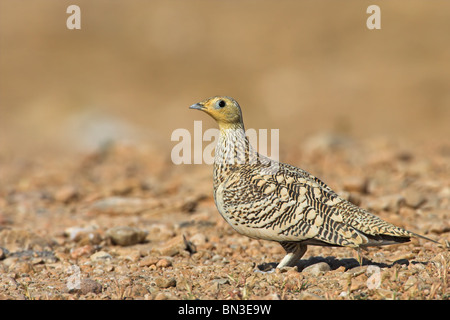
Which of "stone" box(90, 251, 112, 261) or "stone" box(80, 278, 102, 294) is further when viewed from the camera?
"stone" box(90, 251, 112, 261)

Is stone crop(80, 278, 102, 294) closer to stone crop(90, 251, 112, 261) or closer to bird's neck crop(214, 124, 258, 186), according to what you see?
stone crop(90, 251, 112, 261)

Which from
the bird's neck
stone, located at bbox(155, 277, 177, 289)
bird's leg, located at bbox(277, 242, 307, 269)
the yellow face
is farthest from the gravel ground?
the yellow face

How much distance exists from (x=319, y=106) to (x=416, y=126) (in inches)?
150

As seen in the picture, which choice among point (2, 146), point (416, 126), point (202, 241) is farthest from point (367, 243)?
point (416, 126)

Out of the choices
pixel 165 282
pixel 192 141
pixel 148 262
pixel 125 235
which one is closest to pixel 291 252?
pixel 165 282

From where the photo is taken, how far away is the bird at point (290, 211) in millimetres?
5145

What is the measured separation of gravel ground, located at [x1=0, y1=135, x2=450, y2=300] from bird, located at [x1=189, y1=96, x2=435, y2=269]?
0.28m

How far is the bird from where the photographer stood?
5145 millimetres

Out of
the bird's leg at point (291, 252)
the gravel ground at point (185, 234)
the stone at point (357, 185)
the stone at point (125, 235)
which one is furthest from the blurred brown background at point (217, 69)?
the bird's leg at point (291, 252)

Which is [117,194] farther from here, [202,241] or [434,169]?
[434,169]

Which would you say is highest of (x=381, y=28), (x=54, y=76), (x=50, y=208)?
(x=381, y=28)

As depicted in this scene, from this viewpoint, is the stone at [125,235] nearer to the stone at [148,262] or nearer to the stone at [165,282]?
the stone at [148,262]

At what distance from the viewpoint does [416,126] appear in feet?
63.7

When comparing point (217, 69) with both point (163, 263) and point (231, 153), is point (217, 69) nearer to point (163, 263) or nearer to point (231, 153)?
point (231, 153)
